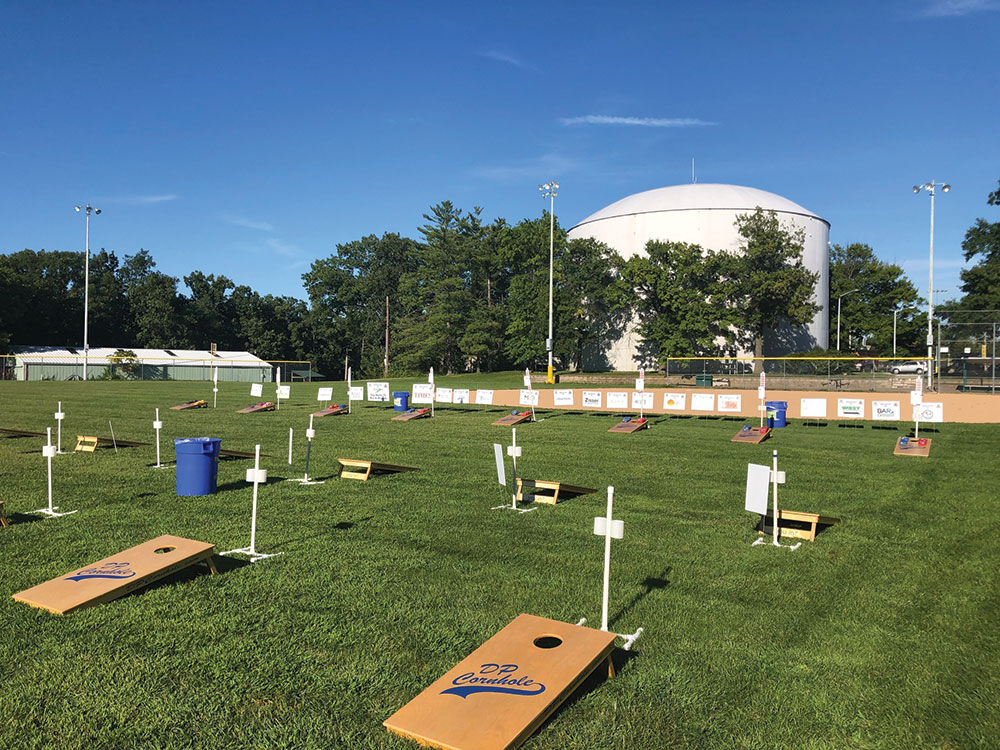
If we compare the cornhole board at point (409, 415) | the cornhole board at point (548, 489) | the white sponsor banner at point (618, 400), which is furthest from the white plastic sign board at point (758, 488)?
the white sponsor banner at point (618, 400)

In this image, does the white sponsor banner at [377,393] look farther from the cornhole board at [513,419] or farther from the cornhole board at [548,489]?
the cornhole board at [548,489]

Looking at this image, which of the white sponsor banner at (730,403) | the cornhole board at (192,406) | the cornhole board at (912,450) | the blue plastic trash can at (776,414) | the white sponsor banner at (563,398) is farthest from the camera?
the white sponsor banner at (563,398)

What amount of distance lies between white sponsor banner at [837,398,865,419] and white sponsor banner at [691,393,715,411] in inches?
210

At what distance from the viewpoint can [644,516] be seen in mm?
12016

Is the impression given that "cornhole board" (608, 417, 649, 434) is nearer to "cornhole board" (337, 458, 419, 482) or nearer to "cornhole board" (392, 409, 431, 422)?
"cornhole board" (392, 409, 431, 422)

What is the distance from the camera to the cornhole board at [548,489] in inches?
504

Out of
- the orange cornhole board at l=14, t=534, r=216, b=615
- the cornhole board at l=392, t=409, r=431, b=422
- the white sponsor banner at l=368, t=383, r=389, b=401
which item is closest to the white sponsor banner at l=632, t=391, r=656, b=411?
the cornhole board at l=392, t=409, r=431, b=422

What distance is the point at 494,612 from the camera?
732 cm

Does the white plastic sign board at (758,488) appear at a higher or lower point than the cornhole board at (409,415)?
higher

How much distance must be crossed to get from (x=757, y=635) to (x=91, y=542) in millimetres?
8784

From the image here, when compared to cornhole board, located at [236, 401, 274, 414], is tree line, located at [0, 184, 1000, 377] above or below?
above

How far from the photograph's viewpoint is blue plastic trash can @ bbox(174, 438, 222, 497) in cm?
1315

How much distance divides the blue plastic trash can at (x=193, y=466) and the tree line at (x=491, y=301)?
168 ft

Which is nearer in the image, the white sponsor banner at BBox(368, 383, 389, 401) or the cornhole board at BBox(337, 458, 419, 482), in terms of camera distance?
the cornhole board at BBox(337, 458, 419, 482)
